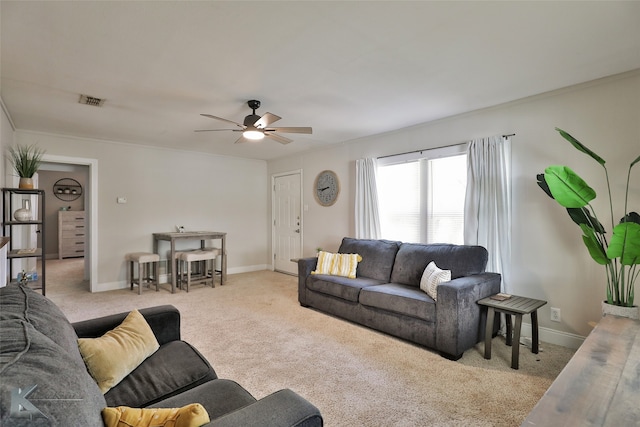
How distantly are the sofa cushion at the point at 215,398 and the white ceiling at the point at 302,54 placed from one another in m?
2.00

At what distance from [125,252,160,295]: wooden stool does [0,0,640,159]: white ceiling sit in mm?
2148

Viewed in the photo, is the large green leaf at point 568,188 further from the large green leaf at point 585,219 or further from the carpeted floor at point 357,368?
the carpeted floor at point 357,368

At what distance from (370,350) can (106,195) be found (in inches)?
183

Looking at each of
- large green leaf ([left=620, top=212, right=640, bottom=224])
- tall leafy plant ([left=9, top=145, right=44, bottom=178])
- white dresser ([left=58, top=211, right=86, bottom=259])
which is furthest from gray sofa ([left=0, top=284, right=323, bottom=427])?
white dresser ([left=58, top=211, right=86, bottom=259])

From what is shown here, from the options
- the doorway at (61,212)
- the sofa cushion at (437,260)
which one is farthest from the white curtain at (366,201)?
the doorway at (61,212)

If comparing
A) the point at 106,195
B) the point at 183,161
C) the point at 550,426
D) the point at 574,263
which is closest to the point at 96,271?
the point at 106,195

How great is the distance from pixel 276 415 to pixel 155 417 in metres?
0.39

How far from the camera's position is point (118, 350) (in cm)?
153

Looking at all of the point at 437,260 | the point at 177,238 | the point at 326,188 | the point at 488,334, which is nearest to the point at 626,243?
the point at 488,334

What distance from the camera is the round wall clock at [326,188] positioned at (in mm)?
5297

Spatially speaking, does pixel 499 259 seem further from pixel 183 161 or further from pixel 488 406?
pixel 183 161

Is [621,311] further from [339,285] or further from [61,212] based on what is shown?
[61,212]

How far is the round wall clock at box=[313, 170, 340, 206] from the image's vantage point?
530 cm

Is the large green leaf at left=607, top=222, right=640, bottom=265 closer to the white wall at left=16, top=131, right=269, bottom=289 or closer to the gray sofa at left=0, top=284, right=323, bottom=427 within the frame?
the gray sofa at left=0, top=284, right=323, bottom=427
